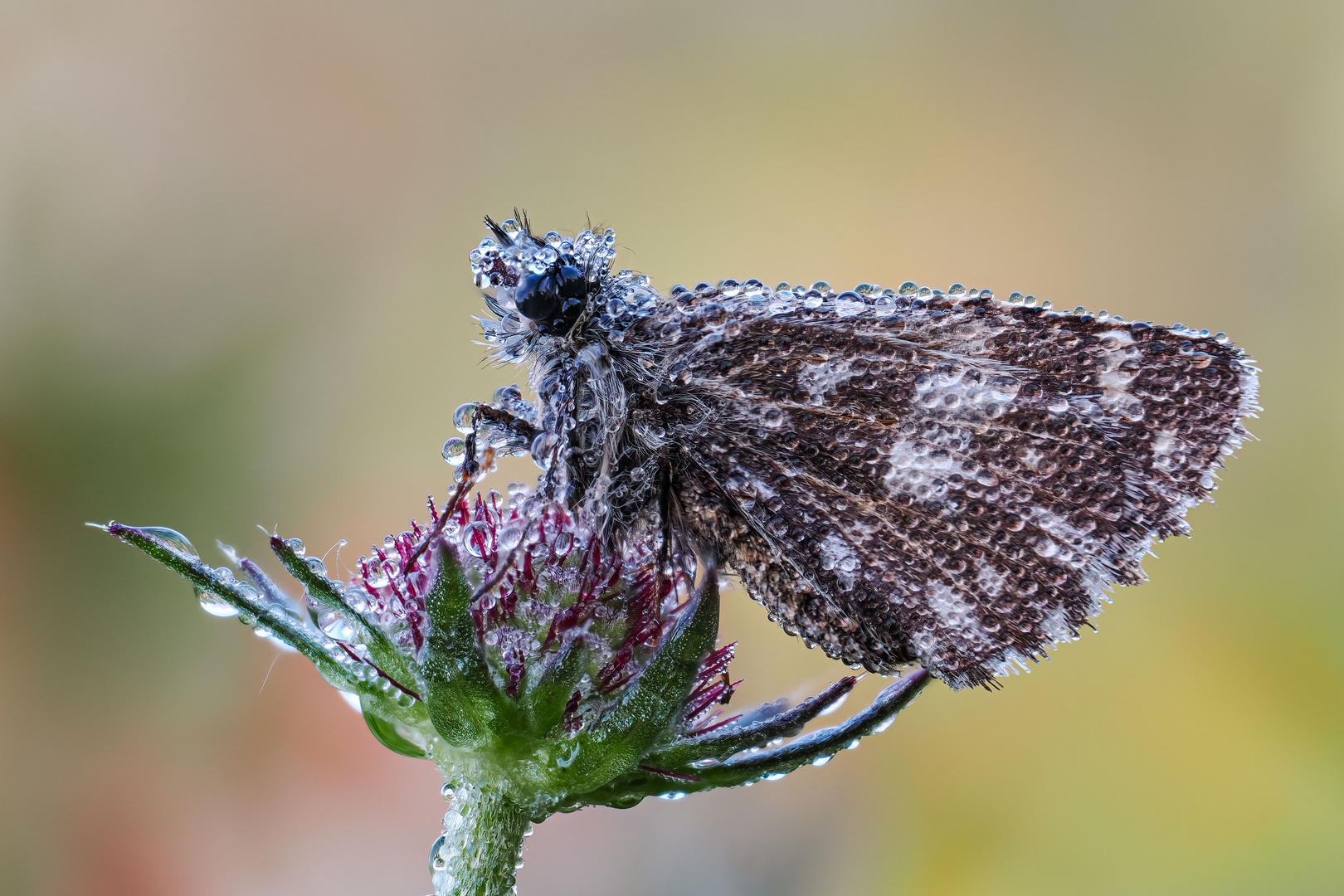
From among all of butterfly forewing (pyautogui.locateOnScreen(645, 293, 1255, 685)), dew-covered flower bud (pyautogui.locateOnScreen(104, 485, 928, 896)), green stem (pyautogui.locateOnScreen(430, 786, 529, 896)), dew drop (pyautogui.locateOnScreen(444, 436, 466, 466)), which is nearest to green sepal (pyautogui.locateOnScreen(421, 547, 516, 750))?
dew-covered flower bud (pyautogui.locateOnScreen(104, 485, 928, 896))

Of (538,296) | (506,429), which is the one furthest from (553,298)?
(506,429)

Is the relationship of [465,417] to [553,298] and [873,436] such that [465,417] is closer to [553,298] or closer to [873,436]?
[553,298]

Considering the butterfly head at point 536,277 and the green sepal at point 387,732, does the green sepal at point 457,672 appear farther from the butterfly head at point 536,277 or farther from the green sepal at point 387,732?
the butterfly head at point 536,277

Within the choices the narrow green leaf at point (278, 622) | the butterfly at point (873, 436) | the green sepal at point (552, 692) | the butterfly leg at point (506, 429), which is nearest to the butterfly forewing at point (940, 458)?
the butterfly at point (873, 436)

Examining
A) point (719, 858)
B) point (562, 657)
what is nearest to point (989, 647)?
point (562, 657)

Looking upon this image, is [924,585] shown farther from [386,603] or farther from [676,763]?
[386,603]

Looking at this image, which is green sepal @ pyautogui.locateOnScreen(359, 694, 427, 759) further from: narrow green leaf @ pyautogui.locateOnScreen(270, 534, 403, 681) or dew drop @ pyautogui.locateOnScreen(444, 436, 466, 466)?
dew drop @ pyautogui.locateOnScreen(444, 436, 466, 466)

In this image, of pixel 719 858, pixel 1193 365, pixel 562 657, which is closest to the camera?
pixel 562 657
